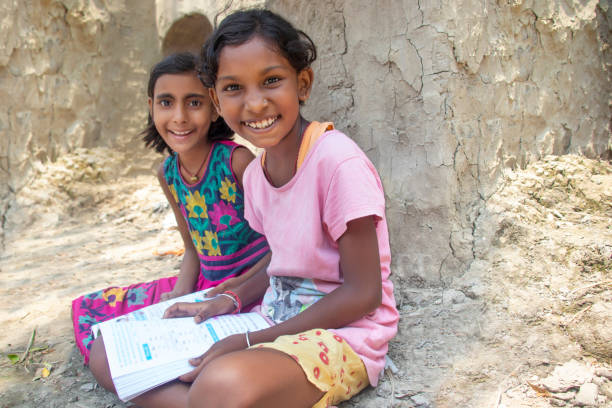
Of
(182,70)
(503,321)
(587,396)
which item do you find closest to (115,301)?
(182,70)

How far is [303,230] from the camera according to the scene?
4.75 feet

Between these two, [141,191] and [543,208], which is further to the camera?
[141,191]

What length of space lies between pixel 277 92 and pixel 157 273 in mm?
1505

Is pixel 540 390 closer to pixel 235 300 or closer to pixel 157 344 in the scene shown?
pixel 235 300

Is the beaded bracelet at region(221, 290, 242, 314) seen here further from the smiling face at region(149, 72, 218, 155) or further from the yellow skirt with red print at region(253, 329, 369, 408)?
the smiling face at region(149, 72, 218, 155)

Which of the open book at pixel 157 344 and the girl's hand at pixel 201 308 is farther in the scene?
the girl's hand at pixel 201 308

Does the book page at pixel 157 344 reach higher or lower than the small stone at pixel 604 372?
higher

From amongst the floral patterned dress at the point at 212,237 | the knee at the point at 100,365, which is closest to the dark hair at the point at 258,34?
the floral patterned dress at the point at 212,237

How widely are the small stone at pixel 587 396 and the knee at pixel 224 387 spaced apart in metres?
0.82

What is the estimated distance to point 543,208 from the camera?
6.02ft

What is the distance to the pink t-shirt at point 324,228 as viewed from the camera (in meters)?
1.36

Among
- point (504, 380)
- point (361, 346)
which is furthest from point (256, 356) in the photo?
point (504, 380)

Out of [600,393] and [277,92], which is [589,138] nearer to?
[600,393]

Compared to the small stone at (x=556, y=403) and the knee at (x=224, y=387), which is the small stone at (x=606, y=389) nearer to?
the small stone at (x=556, y=403)
